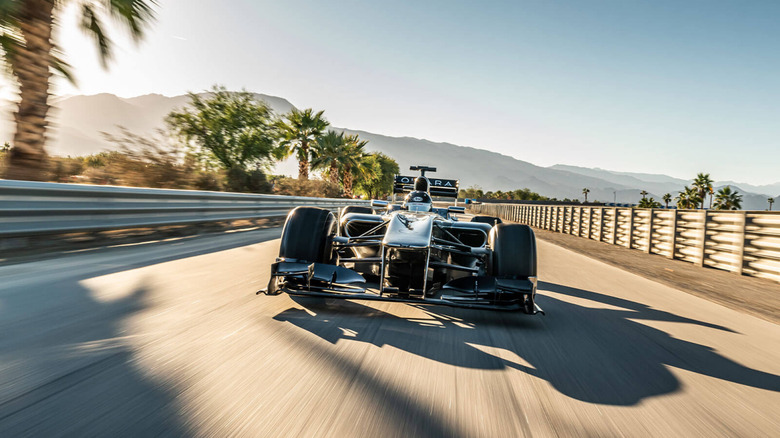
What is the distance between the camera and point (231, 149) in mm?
23141

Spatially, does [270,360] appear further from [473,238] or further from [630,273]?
[630,273]

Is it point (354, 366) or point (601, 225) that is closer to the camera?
point (354, 366)

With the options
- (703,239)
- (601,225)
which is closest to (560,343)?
(703,239)

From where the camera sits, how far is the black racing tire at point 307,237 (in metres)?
4.11

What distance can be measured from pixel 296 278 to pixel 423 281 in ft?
3.86

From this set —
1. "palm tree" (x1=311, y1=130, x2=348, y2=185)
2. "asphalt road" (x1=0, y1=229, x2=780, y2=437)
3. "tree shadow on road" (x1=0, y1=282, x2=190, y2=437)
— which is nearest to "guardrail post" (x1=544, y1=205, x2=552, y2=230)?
"palm tree" (x1=311, y1=130, x2=348, y2=185)

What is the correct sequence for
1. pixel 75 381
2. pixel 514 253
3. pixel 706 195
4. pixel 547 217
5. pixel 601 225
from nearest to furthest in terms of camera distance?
1. pixel 75 381
2. pixel 514 253
3. pixel 601 225
4. pixel 547 217
5. pixel 706 195

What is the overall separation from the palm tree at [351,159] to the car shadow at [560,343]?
1359 inches

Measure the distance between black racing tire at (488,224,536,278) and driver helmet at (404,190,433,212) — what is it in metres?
1.97

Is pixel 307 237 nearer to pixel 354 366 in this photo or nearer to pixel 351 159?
pixel 354 366

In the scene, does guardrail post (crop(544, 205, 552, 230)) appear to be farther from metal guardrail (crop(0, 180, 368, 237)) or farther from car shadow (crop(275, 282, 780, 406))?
car shadow (crop(275, 282, 780, 406))

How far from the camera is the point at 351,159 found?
128 feet

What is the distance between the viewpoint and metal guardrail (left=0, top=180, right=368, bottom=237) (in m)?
5.28

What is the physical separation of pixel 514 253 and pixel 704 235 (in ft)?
25.7
